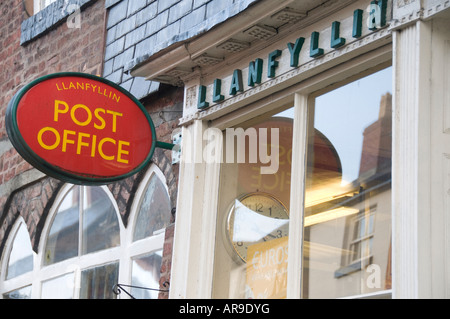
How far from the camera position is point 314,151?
5.75m

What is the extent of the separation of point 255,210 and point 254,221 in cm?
8

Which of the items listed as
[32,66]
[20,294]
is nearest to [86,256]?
[20,294]

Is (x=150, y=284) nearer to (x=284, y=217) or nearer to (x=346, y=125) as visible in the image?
(x=284, y=217)

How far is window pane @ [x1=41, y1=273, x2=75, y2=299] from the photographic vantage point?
26.3 ft

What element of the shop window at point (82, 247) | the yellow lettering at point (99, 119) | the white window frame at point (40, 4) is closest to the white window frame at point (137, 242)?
the shop window at point (82, 247)

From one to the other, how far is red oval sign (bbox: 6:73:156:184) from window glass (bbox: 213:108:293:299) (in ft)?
2.09

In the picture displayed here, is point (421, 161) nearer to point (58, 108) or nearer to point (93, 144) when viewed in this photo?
point (93, 144)

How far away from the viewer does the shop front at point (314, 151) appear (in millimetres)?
4805

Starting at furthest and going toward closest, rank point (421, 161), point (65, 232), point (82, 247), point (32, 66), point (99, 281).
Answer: point (32, 66), point (65, 232), point (82, 247), point (99, 281), point (421, 161)

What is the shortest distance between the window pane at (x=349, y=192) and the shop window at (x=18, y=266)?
393 cm

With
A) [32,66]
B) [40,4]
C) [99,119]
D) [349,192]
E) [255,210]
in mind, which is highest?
[40,4]

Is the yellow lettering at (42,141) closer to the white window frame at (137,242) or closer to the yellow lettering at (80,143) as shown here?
the yellow lettering at (80,143)

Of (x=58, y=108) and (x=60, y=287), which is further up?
(x=58, y=108)

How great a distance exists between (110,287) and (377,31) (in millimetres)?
3422
